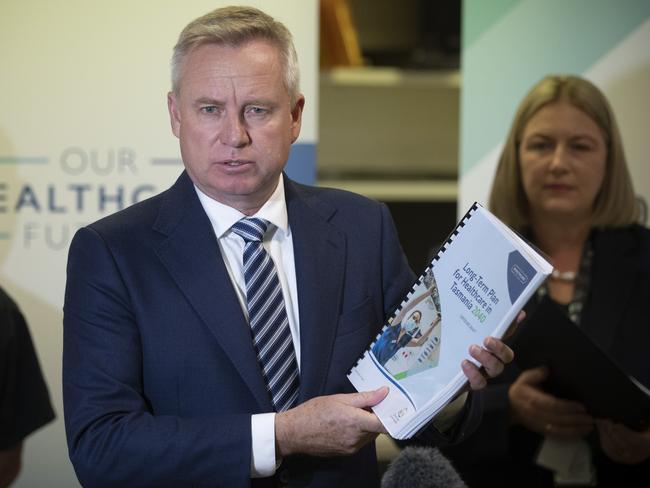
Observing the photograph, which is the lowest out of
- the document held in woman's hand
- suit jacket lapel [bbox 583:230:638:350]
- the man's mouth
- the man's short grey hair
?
suit jacket lapel [bbox 583:230:638:350]

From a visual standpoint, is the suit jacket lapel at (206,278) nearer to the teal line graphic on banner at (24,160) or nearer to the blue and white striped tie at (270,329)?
the blue and white striped tie at (270,329)

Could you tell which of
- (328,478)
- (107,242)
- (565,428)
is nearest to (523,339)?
(565,428)

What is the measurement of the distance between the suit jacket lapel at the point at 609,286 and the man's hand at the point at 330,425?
1340 millimetres

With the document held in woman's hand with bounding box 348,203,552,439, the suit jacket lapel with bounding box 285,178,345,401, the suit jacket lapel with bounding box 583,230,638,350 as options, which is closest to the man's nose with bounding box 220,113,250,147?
the suit jacket lapel with bounding box 285,178,345,401

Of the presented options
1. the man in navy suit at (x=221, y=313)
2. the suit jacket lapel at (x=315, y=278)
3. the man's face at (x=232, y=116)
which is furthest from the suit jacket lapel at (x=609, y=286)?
the man's face at (x=232, y=116)

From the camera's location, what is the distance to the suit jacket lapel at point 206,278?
1.77 m

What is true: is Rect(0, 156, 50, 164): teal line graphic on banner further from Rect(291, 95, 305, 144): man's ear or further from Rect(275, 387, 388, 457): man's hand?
Rect(275, 387, 388, 457): man's hand

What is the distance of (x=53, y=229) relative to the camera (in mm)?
2730

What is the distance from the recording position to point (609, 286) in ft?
9.27

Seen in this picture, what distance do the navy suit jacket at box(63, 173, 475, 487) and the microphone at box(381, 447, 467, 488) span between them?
39cm

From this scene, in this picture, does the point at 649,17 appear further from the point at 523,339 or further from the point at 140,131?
the point at 140,131

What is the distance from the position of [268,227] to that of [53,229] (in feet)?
3.52

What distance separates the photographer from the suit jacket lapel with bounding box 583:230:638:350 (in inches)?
110

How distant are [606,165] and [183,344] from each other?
1.79m
